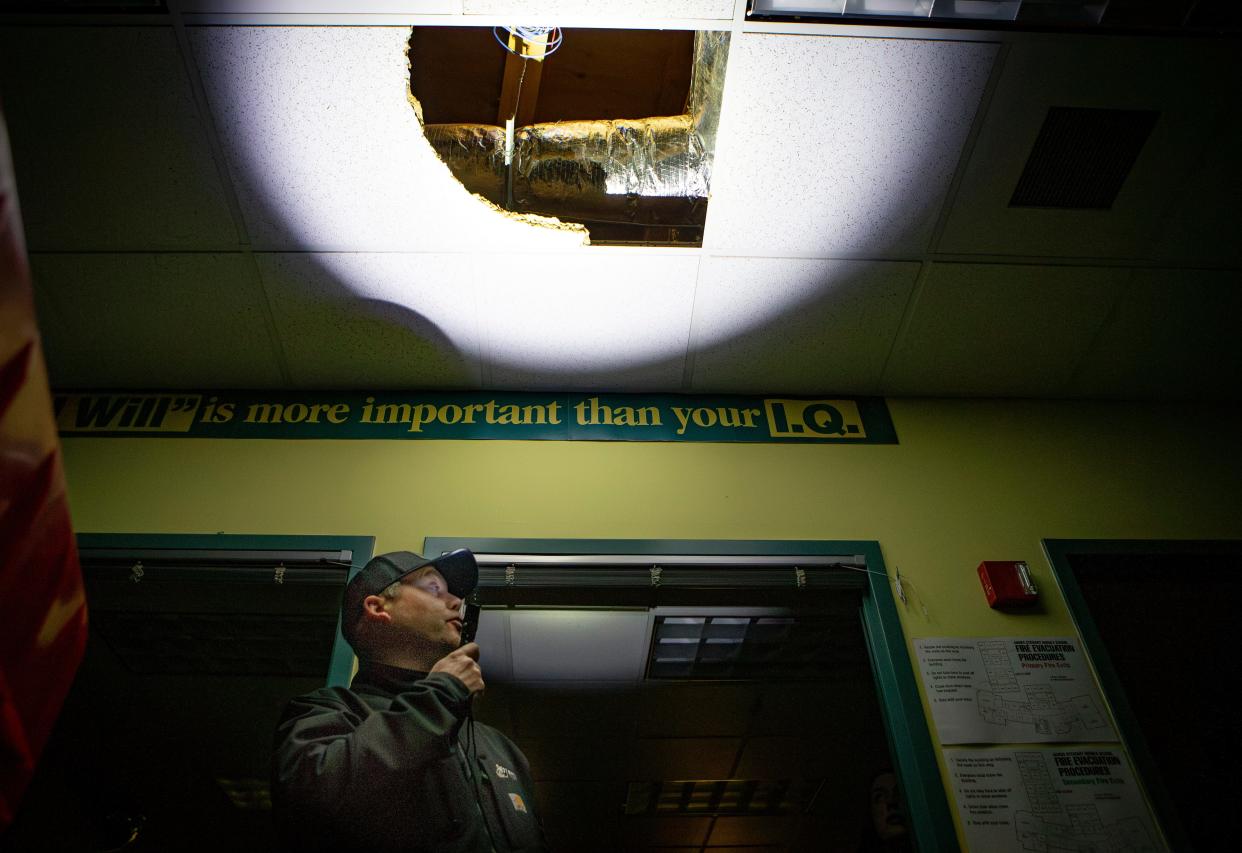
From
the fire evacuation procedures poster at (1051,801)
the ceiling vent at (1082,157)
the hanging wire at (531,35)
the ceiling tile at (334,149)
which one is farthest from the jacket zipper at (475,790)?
the ceiling vent at (1082,157)

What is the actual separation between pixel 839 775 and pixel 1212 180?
2471 millimetres

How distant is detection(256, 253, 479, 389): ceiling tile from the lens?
6.72 ft

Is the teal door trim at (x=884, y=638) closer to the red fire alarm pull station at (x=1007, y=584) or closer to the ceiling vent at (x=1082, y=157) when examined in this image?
the red fire alarm pull station at (x=1007, y=584)

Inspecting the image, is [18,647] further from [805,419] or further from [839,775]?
[839,775]

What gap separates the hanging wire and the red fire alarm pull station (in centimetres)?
190

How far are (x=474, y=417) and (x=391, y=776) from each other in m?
1.14

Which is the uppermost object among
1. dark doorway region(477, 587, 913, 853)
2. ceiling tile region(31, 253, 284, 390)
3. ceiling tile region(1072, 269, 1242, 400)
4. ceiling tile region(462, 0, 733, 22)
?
ceiling tile region(462, 0, 733, 22)

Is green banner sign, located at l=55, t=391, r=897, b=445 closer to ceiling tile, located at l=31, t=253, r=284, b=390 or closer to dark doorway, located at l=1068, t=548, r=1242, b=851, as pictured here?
ceiling tile, located at l=31, t=253, r=284, b=390

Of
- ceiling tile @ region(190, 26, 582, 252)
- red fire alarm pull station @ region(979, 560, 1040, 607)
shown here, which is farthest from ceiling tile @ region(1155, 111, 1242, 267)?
ceiling tile @ region(190, 26, 582, 252)

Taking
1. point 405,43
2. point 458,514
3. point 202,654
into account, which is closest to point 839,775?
point 458,514

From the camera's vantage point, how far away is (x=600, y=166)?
1.98 m

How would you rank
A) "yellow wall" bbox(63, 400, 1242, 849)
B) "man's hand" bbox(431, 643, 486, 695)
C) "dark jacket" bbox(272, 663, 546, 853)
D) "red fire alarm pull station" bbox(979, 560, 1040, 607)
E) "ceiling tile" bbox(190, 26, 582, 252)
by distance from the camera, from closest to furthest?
"dark jacket" bbox(272, 663, 546, 853) < "ceiling tile" bbox(190, 26, 582, 252) < "man's hand" bbox(431, 643, 486, 695) < "red fire alarm pull station" bbox(979, 560, 1040, 607) < "yellow wall" bbox(63, 400, 1242, 849)

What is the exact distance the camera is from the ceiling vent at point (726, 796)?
311cm

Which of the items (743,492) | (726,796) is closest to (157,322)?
(743,492)
